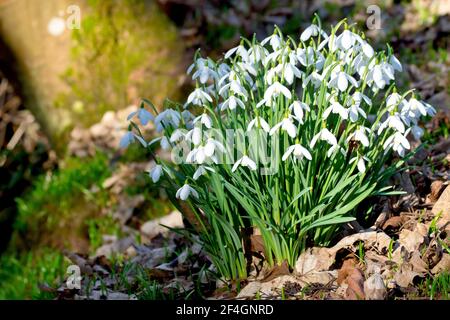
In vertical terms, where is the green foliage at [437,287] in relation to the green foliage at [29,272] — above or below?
below

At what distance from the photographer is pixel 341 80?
2.32 meters

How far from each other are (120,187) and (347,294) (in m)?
2.28

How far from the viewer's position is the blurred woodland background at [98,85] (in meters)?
4.23

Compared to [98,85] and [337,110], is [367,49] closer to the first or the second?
[337,110]

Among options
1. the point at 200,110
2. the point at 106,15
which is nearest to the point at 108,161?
the point at 106,15

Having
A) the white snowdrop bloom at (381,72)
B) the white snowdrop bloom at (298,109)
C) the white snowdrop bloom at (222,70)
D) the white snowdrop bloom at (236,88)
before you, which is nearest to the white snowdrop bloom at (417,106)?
the white snowdrop bloom at (381,72)

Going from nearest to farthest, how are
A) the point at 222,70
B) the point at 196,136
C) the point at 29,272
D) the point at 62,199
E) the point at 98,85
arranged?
the point at 196,136 < the point at 222,70 < the point at 29,272 < the point at 62,199 < the point at 98,85

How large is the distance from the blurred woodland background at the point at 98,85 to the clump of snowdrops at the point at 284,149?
4.80 ft

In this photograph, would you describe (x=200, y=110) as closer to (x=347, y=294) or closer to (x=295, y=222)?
(x=295, y=222)

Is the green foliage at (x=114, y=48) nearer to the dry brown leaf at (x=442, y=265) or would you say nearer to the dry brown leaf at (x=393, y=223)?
the dry brown leaf at (x=393, y=223)

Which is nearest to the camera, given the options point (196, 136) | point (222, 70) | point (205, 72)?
point (196, 136)

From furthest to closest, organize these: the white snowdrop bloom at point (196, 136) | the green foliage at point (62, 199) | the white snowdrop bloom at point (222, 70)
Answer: the green foliage at point (62, 199), the white snowdrop bloom at point (222, 70), the white snowdrop bloom at point (196, 136)

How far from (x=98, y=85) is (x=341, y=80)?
2.76 metres

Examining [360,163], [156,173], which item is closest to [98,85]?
[156,173]
